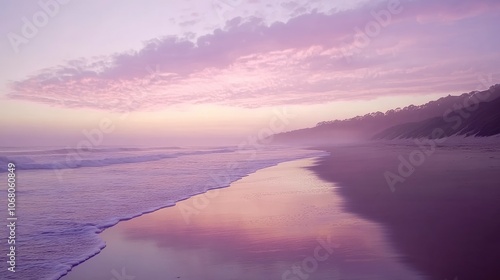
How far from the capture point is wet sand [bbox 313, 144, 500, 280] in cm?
618

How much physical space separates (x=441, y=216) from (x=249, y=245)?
462 centimetres

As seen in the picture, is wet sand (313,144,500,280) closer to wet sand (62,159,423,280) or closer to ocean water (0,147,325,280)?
wet sand (62,159,423,280)

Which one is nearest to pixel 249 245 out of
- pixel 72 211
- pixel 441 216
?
pixel 441 216

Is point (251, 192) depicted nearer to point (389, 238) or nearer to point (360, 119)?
point (389, 238)

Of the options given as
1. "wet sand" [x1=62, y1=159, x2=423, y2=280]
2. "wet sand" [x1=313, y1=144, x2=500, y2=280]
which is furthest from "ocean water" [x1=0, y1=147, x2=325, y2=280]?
"wet sand" [x1=313, y1=144, x2=500, y2=280]

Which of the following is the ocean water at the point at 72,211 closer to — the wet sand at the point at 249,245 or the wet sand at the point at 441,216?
the wet sand at the point at 249,245

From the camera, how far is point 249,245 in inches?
322

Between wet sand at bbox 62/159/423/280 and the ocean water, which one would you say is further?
the ocean water

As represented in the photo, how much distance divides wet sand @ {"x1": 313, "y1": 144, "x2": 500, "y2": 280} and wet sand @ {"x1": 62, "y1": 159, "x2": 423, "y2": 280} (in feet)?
1.38

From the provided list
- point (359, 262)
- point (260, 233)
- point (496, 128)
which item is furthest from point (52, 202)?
point (496, 128)

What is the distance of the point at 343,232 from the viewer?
8664mm

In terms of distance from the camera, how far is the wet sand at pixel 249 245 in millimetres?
6527

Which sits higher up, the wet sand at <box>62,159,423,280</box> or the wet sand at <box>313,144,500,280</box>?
the wet sand at <box>313,144,500,280</box>

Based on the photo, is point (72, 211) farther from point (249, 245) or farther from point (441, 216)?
point (441, 216)
